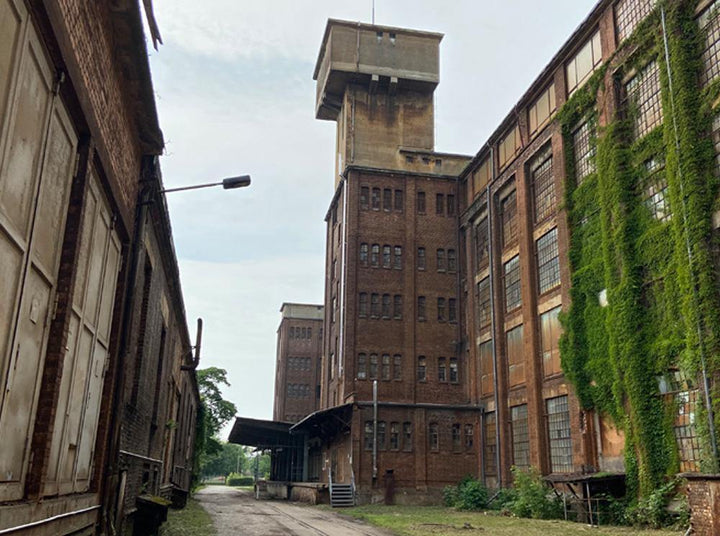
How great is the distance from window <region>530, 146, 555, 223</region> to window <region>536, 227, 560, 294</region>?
964mm

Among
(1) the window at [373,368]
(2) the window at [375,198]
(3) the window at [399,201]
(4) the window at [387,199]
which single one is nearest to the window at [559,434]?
(1) the window at [373,368]

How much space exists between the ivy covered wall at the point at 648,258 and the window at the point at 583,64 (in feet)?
3.68

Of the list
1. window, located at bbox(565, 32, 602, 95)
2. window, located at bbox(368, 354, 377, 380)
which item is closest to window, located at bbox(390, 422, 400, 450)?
window, located at bbox(368, 354, 377, 380)

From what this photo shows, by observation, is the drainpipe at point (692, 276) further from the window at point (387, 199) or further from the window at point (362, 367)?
the window at point (362, 367)

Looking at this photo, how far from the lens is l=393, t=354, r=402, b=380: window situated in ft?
116

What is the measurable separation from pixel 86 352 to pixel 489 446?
27434mm

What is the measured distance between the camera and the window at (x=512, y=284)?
30.7 meters

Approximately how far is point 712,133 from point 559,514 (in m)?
13.1

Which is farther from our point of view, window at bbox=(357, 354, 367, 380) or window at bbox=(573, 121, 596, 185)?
window at bbox=(357, 354, 367, 380)

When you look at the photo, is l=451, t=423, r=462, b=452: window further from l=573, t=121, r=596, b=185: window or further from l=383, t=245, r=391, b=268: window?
l=573, t=121, r=596, b=185: window

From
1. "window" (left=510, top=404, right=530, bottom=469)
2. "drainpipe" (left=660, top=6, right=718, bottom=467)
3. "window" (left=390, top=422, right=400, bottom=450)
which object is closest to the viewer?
"drainpipe" (left=660, top=6, right=718, bottom=467)

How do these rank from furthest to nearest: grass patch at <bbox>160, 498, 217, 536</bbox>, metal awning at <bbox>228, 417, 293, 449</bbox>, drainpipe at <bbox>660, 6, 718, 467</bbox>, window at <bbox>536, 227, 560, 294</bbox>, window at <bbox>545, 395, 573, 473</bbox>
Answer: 1. metal awning at <bbox>228, 417, 293, 449</bbox>
2. window at <bbox>536, 227, 560, 294</bbox>
3. window at <bbox>545, 395, 573, 473</bbox>
4. drainpipe at <bbox>660, 6, 718, 467</bbox>
5. grass patch at <bbox>160, 498, 217, 536</bbox>

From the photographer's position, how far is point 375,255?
3725 cm

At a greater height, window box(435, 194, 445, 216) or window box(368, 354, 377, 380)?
window box(435, 194, 445, 216)
